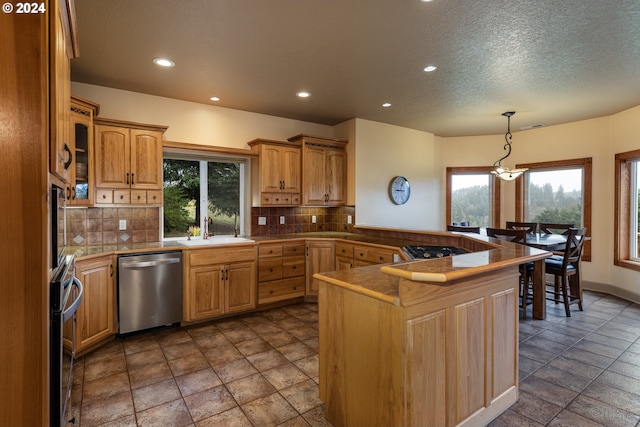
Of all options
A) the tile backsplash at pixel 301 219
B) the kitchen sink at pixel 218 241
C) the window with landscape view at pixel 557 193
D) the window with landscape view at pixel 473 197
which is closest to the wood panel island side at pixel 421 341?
the kitchen sink at pixel 218 241

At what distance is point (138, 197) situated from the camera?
3.50 m

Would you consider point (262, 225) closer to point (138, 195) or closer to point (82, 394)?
point (138, 195)

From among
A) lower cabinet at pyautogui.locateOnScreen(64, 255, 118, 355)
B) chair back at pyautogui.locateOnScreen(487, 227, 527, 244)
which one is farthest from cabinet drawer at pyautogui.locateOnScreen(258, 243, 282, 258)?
chair back at pyautogui.locateOnScreen(487, 227, 527, 244)

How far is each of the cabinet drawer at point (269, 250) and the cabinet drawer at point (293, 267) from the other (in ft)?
0.49

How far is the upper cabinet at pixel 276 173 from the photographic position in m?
4.36

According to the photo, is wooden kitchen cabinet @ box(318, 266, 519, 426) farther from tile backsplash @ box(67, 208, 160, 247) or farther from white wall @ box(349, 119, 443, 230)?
white wall @ box(349, 119, 443, 230)

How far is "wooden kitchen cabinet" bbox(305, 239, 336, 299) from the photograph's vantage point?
14.4 feet

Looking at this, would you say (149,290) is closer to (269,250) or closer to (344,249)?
(269,250)

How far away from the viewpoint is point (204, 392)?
7.54 feet

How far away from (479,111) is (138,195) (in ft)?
15.0

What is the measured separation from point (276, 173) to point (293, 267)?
4.33ft

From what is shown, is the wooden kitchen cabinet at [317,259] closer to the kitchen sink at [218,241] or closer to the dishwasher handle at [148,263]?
the kitchen sink at [218,241]

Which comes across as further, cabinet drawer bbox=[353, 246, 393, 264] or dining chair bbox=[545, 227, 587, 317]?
dining chair bbox=[545, 227, 587, 317]

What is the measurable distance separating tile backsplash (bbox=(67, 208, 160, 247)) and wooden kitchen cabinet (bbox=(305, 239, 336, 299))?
1922 mm
